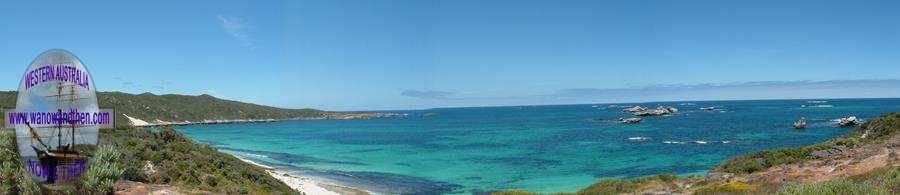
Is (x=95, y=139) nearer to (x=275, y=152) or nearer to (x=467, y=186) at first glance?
(x=467, y=186)

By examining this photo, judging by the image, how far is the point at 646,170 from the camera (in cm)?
3650

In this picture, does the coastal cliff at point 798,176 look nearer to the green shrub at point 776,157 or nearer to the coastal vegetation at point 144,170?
the green shrub at point 776,157

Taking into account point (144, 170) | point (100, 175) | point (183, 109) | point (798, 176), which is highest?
point (183, 109)

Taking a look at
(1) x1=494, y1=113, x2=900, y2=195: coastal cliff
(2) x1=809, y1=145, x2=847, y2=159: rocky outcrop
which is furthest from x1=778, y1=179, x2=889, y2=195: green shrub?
(2) x1=809, y1=145, x2=847, y2=159: rocky outcrop

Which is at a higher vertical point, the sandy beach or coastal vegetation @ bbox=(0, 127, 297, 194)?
coastal vegetation @ bbox=(0, 127, 297, 194)

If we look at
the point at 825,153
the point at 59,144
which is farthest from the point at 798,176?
the point at 59,144

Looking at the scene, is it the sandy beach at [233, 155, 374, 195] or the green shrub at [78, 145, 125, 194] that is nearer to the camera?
the green shrub at [78, 145, 125, 194]

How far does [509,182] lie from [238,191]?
62.5 feet

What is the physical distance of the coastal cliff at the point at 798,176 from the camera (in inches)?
353

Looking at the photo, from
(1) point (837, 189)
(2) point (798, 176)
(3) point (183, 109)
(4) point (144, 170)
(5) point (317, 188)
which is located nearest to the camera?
(1) point (837, 189)

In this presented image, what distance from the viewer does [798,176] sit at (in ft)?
56.0

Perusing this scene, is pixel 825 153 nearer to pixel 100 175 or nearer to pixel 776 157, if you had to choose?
pixel 776 157

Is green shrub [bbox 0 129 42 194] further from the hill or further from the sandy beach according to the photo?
the hill

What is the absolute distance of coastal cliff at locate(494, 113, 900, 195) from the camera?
8.97m
